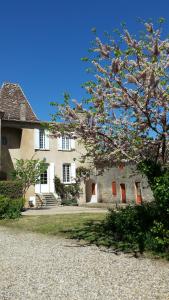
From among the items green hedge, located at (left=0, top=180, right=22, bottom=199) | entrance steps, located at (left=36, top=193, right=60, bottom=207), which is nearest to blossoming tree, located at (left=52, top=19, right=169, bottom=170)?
green hedge, located at (left=0, top=180, right=22, bottom=199)

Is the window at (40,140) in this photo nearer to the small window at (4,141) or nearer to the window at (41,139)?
the window at (41,139)

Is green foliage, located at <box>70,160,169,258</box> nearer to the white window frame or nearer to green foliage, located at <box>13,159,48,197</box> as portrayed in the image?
green foliage, located at <box>13,159,48,197</box>

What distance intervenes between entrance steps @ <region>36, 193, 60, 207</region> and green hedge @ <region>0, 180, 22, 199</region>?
14.5ft

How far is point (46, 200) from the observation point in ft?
87.8

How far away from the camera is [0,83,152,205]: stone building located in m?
26.4

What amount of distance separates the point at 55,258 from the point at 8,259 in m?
1.06

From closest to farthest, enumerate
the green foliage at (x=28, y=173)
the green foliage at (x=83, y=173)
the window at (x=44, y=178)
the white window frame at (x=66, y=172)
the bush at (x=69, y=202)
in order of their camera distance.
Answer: the green foliage at (x=83, y=173)
the green foliage at (x=28, y=173)
the bush at (x=69, y=202)
the window at (x=44, y=178)
the white window frame at (x=66, y=172)

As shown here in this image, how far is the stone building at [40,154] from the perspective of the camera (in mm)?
26375

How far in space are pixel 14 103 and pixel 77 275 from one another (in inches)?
938

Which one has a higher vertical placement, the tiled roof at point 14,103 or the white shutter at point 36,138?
the tiled roof at point 14,103

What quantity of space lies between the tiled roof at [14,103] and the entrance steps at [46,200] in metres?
6.21

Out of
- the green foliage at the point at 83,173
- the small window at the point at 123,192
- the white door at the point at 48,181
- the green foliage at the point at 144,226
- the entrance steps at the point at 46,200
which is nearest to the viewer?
the green foliage at the point at 144,226

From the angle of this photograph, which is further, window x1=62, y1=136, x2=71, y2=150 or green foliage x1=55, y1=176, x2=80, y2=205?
window x1=62, y1=136, x2=71, y2=150

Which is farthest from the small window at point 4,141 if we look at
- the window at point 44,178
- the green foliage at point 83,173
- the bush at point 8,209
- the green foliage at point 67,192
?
the bush at point 8,209
